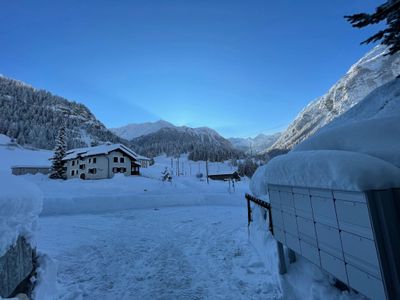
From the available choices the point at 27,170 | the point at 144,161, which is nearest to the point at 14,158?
the point at 27,170

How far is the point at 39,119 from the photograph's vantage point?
106 meters

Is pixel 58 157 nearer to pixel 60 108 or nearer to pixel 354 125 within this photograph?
pixel 354 125

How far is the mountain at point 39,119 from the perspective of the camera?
91.3 meters

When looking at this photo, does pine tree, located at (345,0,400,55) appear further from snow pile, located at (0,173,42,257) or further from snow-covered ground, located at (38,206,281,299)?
snow pile, located at (0,173,42,257)

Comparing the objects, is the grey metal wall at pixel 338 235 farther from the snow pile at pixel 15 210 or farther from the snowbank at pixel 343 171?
the snow pile at pixel 15 210

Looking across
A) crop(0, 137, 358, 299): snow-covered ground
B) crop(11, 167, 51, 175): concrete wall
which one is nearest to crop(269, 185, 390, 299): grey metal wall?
crop(0, 137, 358, 299): snow-covered ground

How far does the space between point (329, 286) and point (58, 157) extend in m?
49.6

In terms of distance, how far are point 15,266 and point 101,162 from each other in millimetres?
40690

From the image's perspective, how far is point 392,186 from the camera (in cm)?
233

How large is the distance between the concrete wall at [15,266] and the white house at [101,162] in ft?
128

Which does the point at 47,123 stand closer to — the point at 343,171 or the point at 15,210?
the point at 15,210

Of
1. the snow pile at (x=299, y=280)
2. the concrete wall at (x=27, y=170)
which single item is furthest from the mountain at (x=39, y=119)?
the snow pile at (x=299, y=280)

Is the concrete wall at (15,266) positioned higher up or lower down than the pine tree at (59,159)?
lower down

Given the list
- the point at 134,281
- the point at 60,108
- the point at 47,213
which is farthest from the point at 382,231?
the point at 60,108
